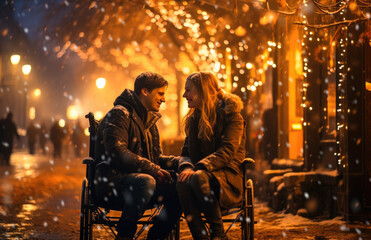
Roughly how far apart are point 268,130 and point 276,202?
2.86 metres

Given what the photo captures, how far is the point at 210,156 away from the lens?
4.46m

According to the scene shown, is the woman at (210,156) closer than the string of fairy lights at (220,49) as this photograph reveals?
Yes

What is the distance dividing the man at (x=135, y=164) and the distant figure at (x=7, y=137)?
59.2ft

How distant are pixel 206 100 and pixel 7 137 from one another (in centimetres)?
1912

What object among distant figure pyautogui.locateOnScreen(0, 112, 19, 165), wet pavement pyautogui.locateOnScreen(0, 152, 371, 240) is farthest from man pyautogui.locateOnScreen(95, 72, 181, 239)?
distant figure pyautogui.locateOnScreen(0, 112, 19, 165)

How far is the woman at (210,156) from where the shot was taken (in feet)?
14.2

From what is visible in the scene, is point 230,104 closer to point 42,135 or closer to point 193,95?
point 193,95

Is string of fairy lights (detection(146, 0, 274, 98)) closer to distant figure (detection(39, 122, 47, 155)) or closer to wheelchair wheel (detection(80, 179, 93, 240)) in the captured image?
wheelchair wheel (detection(80, 179, 93, 240))

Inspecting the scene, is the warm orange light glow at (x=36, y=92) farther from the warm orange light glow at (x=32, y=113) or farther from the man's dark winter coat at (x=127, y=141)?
the man's dark winter coat at (x=127, y=141)

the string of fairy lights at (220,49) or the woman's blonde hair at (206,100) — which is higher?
the string of fairy lights at (220,49)

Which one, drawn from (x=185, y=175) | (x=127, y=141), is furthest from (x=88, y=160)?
(x=185, y=175)

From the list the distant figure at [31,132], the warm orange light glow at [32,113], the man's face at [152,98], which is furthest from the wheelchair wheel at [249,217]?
the warm orange light glow at [32,113]

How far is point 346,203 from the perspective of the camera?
7.70 metres

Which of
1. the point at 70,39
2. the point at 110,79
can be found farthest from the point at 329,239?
the point at 110,79
